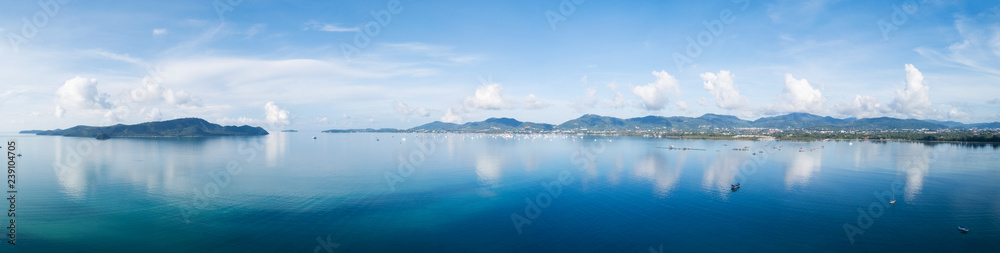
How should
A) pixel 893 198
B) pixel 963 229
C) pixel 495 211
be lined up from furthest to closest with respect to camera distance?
1. pixel 893 198
2. pixel 495 211
3. pixel 963 229

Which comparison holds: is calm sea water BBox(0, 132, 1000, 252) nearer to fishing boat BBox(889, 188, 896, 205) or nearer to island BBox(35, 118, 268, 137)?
fishing boat BBox(889, 188, 896, 205)

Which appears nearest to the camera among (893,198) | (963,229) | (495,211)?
(963,229)

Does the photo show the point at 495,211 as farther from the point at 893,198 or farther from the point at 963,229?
the point at 893,198

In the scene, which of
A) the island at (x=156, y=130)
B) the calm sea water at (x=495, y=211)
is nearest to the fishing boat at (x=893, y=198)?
the calm sea water at (x=495, y=211)

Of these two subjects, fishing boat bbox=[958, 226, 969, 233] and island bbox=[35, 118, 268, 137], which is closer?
fishing boat bbox=[958, 226, 969, 233]

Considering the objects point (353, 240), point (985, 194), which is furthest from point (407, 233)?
point (985, 194)

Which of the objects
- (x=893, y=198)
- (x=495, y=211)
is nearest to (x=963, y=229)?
(x=893, y=198)

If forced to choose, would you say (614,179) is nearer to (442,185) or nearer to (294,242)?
(442,185)

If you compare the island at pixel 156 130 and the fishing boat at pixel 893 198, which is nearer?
the fishing boat at pixel 893 198

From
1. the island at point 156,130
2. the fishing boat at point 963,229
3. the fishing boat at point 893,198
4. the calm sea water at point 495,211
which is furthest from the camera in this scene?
the island at point 156,130

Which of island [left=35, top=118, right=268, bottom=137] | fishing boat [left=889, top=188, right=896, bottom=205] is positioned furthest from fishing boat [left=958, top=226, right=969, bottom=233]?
island [left=35, top=118, right=268, bottom=137]

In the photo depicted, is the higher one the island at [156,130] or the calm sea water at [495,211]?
the island at [156,130]

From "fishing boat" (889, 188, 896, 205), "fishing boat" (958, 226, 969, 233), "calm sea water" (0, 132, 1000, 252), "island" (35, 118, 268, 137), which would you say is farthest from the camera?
"island" (35, 118, 268, 137)

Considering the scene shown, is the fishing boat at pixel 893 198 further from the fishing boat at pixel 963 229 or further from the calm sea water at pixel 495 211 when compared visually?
the fishing boat at pixel 963 229
